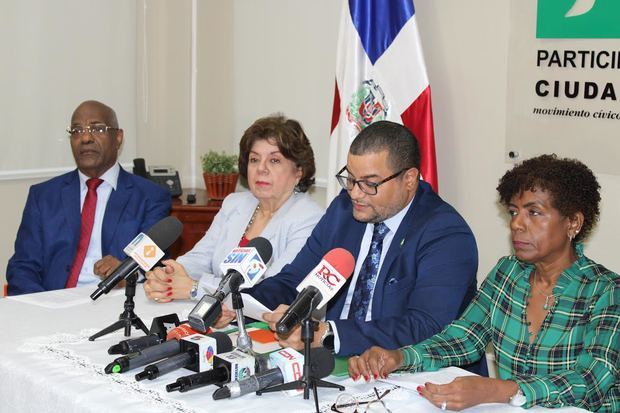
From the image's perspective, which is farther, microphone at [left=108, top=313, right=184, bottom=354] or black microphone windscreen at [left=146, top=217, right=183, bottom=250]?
black microphone windscreen at [left=146, top=217, right=183, bottom=250]

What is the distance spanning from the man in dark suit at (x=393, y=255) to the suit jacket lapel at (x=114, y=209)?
117 centimetres

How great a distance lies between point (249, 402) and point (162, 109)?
12.3 feet

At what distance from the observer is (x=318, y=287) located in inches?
93.0

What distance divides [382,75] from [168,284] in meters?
1.70

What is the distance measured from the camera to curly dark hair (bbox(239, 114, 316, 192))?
150 inches

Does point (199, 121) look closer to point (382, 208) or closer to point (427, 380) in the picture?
point (382, 208)

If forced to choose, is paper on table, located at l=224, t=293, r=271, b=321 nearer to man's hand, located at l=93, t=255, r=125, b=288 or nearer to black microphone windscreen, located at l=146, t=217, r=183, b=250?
black microphone windscreen, located at l=146, t=217, r=183, b=250

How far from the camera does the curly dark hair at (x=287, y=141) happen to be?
3811 mm

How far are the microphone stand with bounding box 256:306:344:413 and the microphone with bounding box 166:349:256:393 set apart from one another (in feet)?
0.32

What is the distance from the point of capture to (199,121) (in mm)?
6000

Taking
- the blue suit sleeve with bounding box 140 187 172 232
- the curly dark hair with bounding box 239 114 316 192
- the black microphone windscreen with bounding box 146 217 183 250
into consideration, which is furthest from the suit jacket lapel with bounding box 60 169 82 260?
the black microphone windscreen with bounding box 146 217 183 250

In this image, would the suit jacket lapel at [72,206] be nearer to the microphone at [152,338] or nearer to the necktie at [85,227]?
the necktie at [85,227]

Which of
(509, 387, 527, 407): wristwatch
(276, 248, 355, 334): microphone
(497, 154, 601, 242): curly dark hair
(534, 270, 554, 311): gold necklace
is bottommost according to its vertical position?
(509, 387, 527, 407): wristwatch

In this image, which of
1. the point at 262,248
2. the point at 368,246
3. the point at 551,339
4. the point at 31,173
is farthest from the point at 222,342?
the point at 31,173
